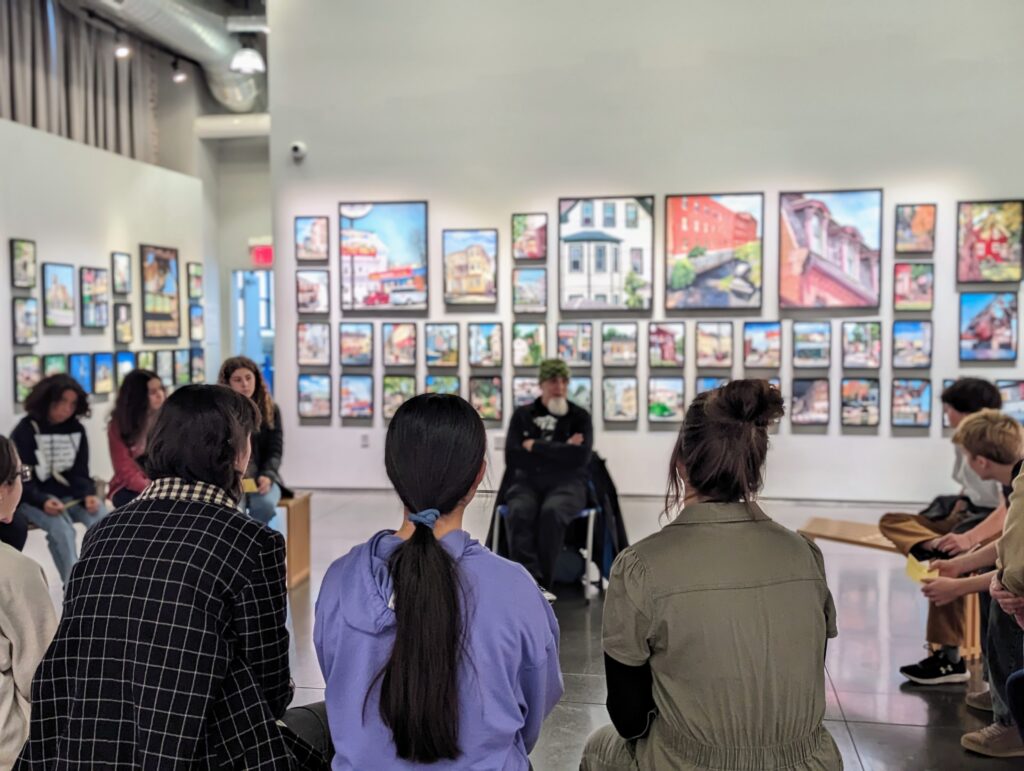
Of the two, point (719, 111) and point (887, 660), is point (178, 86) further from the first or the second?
point (887, 660)

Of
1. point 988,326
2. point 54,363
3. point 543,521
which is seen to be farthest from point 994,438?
point 54,363

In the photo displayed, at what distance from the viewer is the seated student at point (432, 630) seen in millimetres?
1703

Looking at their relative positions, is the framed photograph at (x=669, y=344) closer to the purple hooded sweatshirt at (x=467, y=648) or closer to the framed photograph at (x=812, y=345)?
the framed photograph at (x=812, y=345)

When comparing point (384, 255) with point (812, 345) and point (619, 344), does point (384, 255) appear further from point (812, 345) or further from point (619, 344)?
point (812, 345)

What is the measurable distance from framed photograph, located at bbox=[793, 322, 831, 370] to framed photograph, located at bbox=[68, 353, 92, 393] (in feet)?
22.4

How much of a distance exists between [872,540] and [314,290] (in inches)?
231

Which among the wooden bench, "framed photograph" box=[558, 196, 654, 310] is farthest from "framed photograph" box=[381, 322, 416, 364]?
the wooden bench

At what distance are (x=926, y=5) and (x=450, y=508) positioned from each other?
793 cm

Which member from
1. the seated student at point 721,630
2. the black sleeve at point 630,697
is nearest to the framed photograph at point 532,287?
the seated student at point 721,630

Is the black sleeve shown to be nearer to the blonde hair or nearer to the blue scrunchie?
Answer: the blue scrunchie

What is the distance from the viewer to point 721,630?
1.99 metres

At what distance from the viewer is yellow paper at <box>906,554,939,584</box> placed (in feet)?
12.7

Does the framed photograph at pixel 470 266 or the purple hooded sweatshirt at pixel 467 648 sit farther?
the framed photograph at pixel 470 266

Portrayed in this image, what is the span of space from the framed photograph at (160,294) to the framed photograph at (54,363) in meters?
1.61
